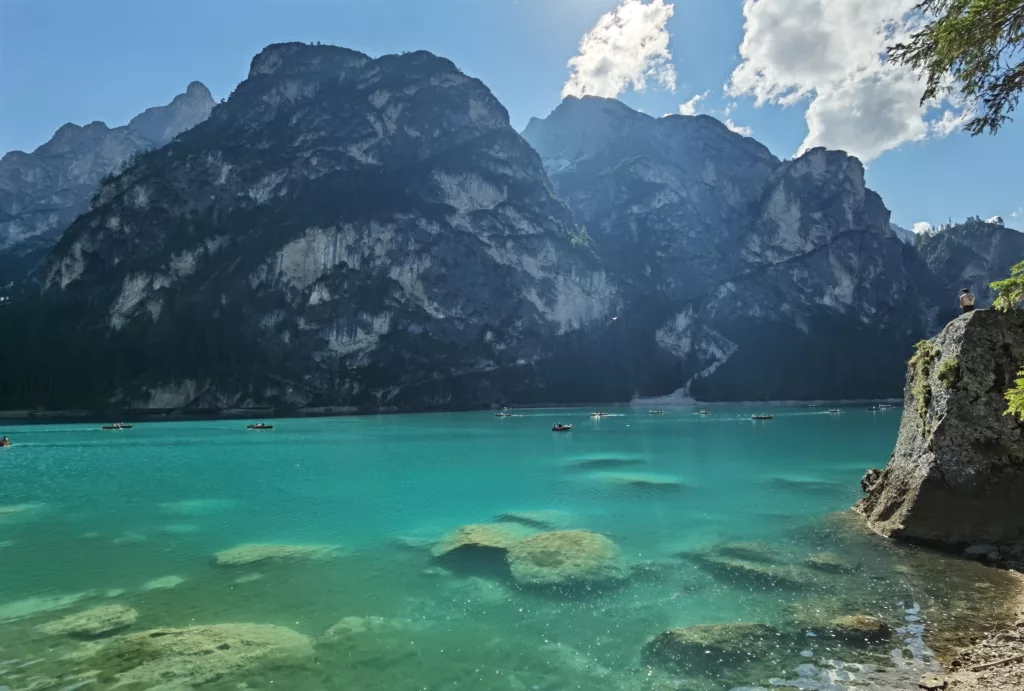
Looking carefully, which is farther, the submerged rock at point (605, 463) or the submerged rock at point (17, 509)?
the submerged rock at point (605, 463)

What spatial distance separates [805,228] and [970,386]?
193 metres

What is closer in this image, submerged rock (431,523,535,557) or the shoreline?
submerged rock (431,523,535,557)

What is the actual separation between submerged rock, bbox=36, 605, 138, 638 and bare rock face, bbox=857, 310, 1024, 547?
74.4ft

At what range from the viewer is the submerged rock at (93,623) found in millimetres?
12164

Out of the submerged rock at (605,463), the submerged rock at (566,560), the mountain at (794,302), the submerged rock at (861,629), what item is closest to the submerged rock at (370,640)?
the submerged rock at (566,560)

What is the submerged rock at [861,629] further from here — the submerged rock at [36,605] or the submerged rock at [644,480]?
the submerged rock at [644,480]

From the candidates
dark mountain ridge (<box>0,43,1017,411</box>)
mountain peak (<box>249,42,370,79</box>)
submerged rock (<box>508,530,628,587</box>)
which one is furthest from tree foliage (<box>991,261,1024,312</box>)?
mountain peak (<box>249,42,370,79</box>)

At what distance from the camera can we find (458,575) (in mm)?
16156

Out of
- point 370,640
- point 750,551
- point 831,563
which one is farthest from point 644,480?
point 370,640

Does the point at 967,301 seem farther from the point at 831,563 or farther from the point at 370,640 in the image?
the point at 370,640

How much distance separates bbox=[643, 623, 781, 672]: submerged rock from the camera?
34.1ft

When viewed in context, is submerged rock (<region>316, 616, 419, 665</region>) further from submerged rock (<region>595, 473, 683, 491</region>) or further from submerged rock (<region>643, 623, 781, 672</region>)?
submerged rock (<region>595, 473, 683, 491</region>)

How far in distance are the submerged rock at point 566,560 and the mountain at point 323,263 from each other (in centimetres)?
12247

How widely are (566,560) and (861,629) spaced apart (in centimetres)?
814
